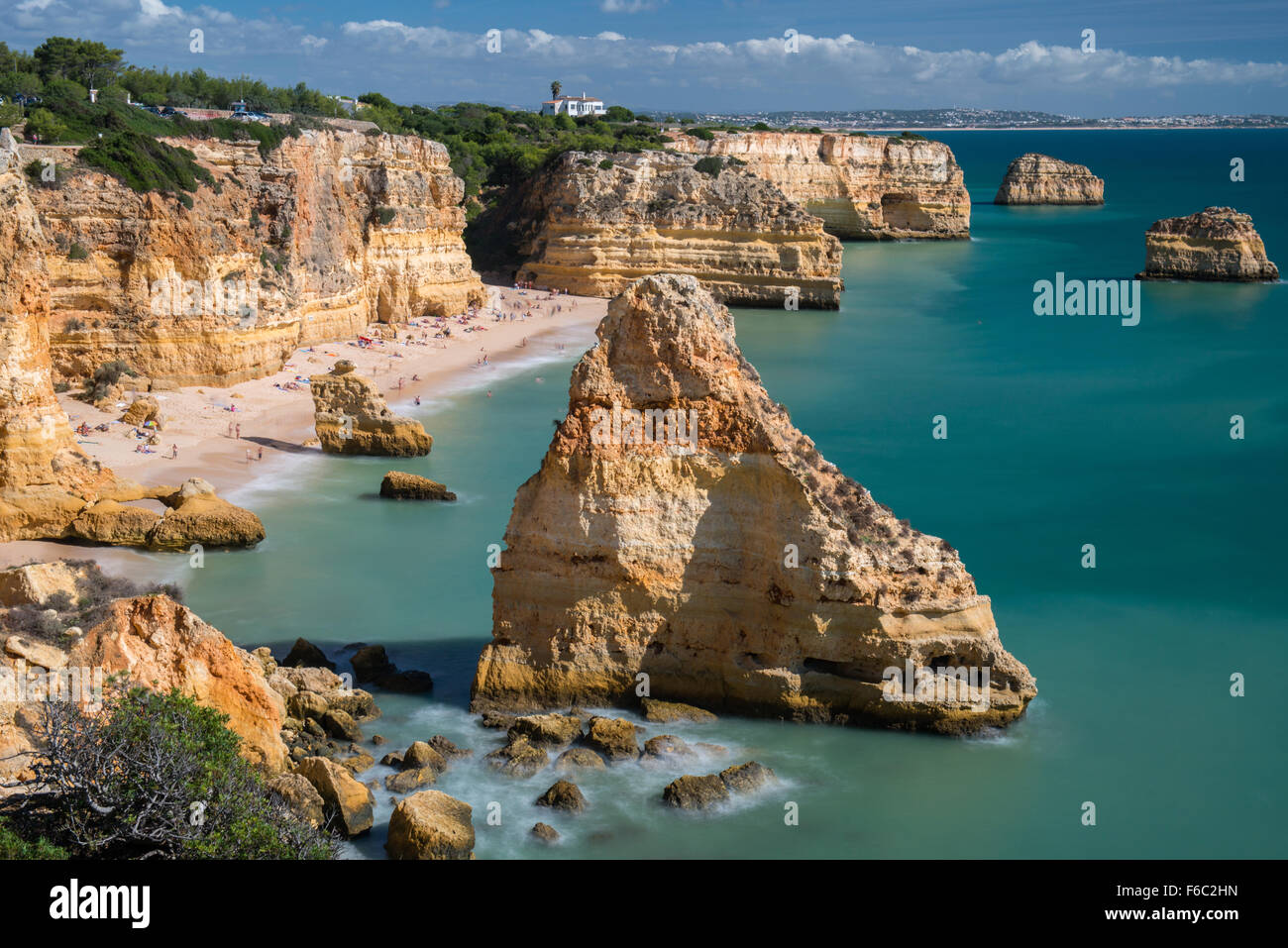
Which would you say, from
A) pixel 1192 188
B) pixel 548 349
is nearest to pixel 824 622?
pixel 548 349

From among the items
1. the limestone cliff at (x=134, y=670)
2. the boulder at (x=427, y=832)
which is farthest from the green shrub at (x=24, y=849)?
the boulder at (x=427, y=832)

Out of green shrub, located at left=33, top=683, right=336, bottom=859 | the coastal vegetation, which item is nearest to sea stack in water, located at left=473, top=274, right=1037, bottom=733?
green shrub, located at left=33, top=683, right=336, bottom=859

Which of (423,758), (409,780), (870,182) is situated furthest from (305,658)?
(870,182)

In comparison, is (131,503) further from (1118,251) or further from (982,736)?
(1118,251)

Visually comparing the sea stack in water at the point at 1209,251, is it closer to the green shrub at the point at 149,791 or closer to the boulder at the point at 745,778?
the boulder at the point at 745,778

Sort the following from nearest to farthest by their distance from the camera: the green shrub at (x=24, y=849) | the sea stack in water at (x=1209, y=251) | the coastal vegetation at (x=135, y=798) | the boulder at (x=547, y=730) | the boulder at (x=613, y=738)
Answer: the green shrub at (x=24, y=849), the coastal vegetation at (x=135, y=798), the boulder at (x=613, y=738), the boulder at (x=547, y=730), the sea stack in water at (x=1209, y=251)

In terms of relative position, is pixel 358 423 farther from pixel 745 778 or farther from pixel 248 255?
pixel 745 778
